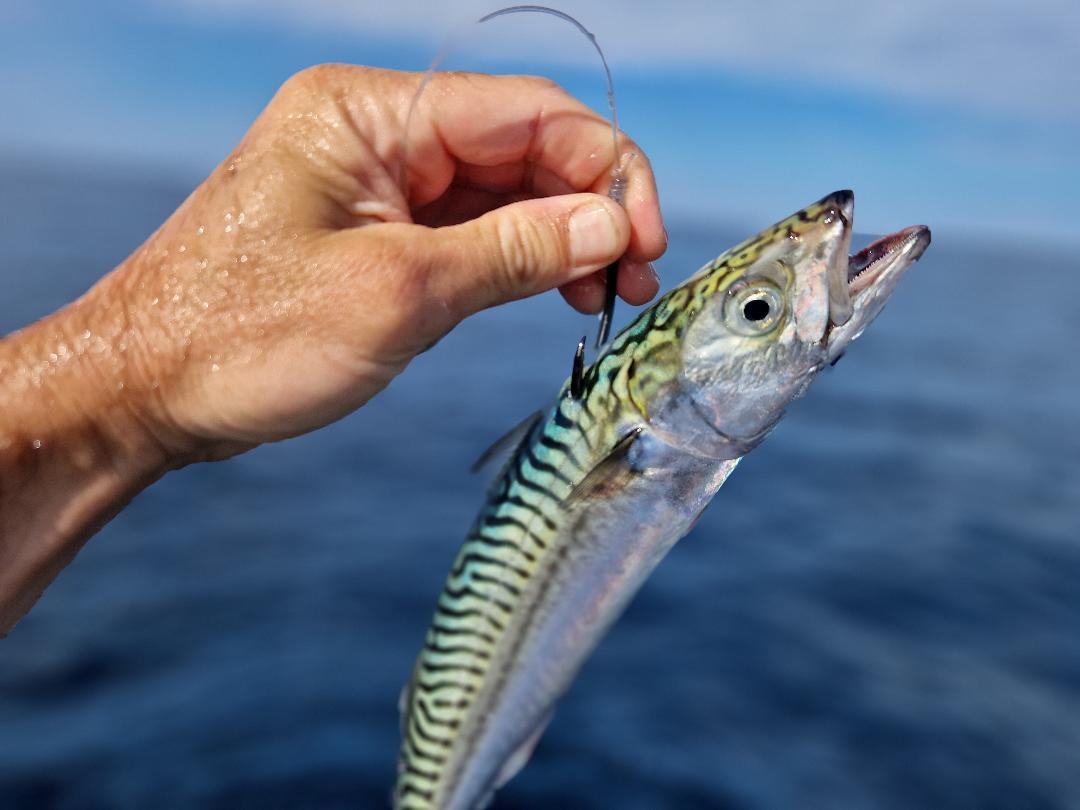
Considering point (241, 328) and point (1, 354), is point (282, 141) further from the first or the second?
point (1, 354)

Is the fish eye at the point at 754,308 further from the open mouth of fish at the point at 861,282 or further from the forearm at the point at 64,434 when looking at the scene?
the forearm at the point at 64,434

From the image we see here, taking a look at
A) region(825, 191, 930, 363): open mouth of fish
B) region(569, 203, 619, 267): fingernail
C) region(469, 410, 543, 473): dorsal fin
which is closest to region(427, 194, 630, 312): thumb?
region(569, 203, 619, 267): fingernail

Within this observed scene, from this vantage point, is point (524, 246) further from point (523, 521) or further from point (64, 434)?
point (64, 434)

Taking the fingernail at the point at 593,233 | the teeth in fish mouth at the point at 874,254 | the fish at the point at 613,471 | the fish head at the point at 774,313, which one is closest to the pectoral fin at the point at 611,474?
the fish at the point at 613,471

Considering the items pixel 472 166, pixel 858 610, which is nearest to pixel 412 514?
pixel 858 610

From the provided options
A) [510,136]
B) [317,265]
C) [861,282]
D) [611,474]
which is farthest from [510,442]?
[510,136]

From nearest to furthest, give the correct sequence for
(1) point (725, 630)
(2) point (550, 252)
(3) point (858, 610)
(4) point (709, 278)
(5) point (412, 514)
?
(4) point (709, 278) < (2) point (550, 252) < (1) point (725, 630) < (3) point (858, 610) < (5) point (412, 514)

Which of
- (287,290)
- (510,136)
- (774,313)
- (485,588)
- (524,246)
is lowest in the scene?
(485,588)
